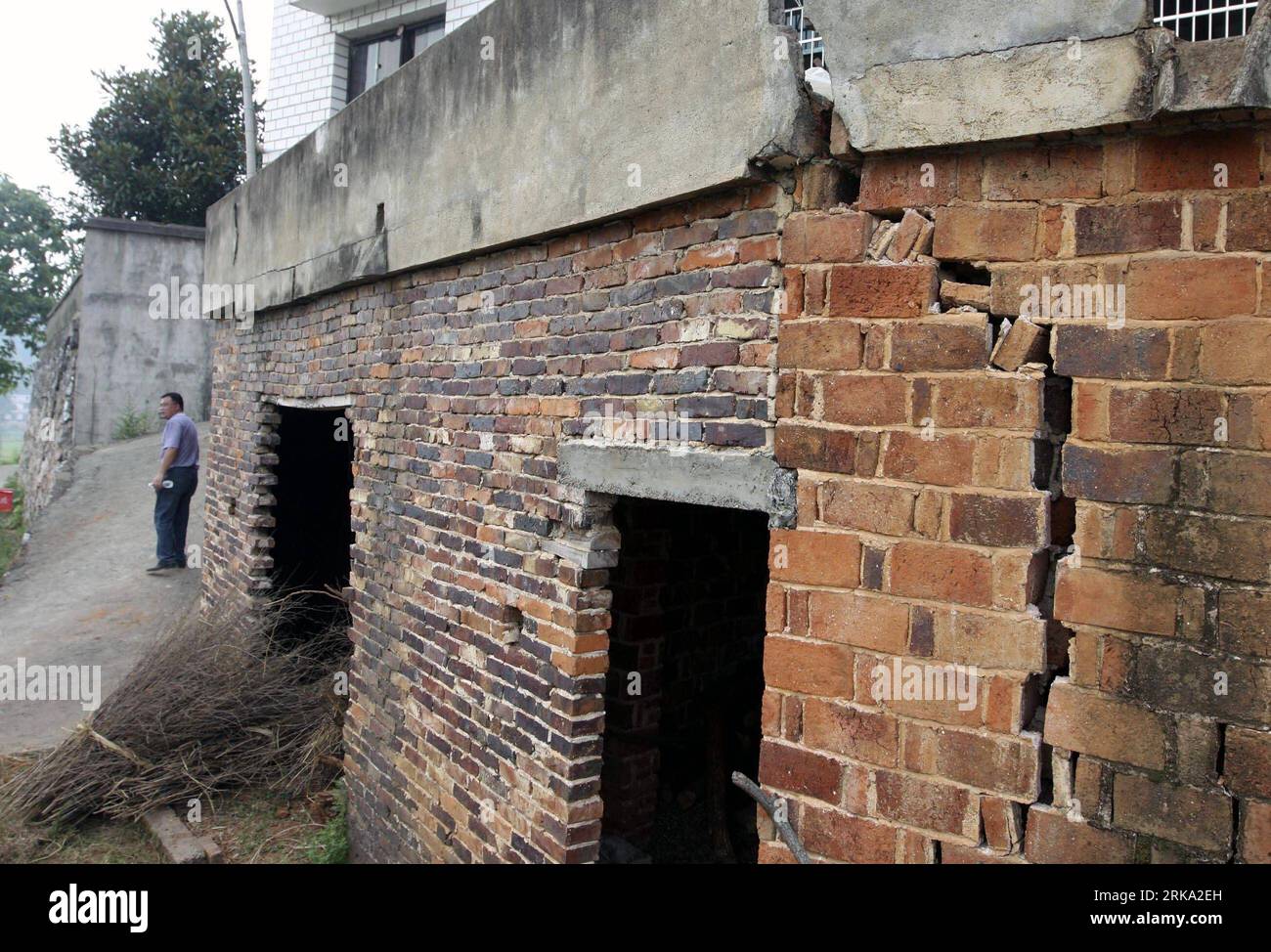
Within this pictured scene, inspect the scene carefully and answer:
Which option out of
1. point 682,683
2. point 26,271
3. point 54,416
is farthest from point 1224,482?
point 26,271

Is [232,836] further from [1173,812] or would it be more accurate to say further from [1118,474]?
[1118,474]

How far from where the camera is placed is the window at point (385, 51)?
376 inches

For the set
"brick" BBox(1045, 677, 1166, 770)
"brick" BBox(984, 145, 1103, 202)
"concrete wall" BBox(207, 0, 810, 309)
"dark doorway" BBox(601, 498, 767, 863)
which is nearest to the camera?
"brick" BBox(1045, 677, 1166, 770)

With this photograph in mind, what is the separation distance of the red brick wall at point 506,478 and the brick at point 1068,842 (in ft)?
3.80

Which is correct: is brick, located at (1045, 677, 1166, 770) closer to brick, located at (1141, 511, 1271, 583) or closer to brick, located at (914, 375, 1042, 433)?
brick, located at (1141, 511, 1271, 583)

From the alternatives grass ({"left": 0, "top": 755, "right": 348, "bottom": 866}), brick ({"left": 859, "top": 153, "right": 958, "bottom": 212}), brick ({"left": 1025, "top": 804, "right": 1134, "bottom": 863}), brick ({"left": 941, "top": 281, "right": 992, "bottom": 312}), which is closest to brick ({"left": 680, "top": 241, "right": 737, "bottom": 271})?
brick ({"left": 859, "top": 153, "right": 958, "bottom": 212})

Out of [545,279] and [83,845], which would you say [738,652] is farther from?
[83,845]

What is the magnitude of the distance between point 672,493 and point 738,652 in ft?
8.05

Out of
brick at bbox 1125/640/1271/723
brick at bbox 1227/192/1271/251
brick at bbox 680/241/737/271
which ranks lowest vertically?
brick at bbox 1125/640/1271/723

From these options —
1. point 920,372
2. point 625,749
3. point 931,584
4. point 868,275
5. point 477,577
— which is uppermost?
point 868,275

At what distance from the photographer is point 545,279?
3.54 metres

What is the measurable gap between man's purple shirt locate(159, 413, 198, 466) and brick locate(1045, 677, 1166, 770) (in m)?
8.85

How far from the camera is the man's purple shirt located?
29.4ft
